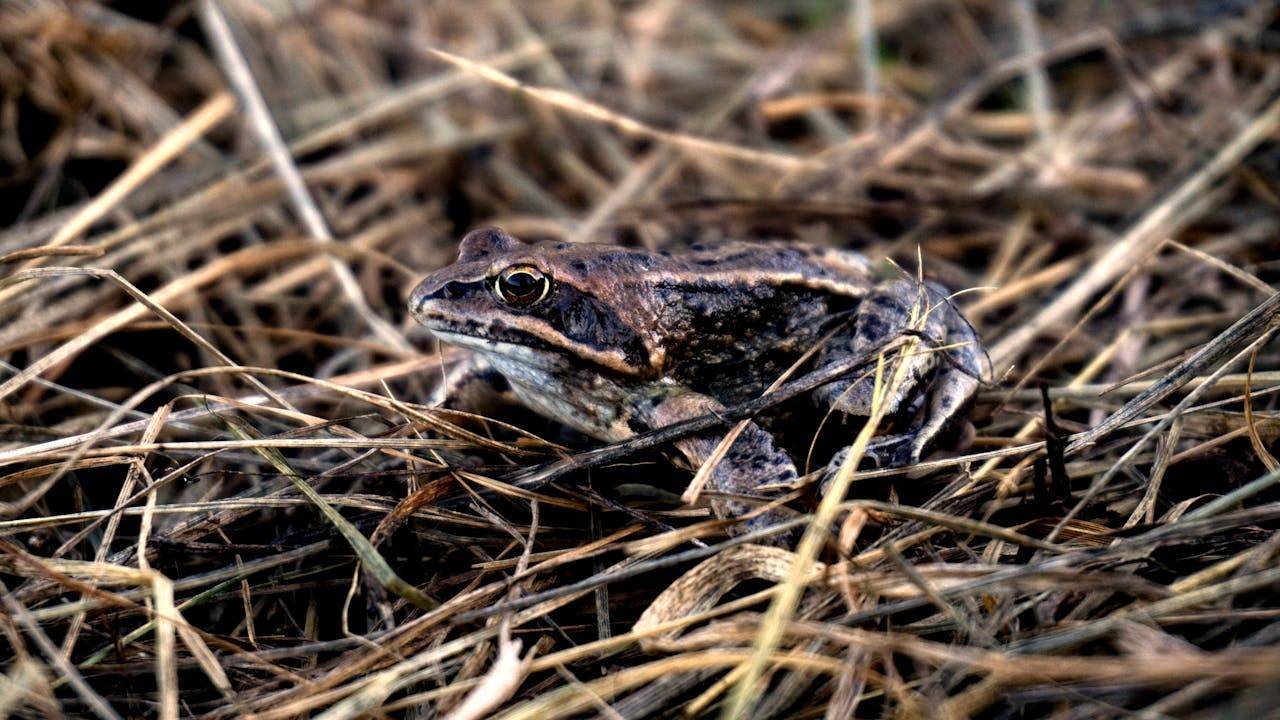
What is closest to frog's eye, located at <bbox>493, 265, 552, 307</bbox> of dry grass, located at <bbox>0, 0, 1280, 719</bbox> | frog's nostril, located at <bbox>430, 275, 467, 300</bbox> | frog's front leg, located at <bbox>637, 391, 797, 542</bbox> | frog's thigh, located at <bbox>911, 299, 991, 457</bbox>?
frog's nostril, located at <bbox>430, 275, 467, 300</bbox>

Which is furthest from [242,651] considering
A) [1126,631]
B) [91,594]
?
[1126,631]

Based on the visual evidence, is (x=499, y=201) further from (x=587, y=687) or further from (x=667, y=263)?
(x=587, y=687)

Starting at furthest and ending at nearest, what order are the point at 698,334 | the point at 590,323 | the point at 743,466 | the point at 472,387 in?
the point at 472,387 < the point at 698,334 < the point at 590,323 < the point at 743,466

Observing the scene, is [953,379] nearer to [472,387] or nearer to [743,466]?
[743,466]

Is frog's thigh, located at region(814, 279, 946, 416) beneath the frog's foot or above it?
above

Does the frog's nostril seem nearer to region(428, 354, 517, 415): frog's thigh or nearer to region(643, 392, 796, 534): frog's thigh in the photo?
region(428, 354, 517, 415): frog's thigh

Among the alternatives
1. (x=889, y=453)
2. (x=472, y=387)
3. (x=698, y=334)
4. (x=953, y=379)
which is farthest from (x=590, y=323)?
(x=953, y=379)
